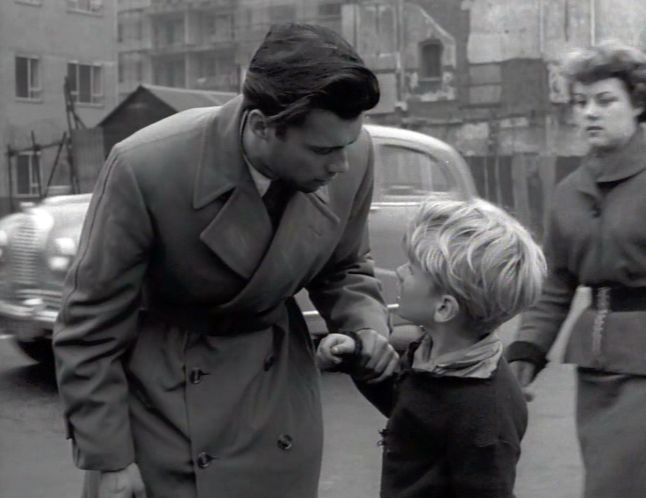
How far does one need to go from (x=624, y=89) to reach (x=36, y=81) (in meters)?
41.1

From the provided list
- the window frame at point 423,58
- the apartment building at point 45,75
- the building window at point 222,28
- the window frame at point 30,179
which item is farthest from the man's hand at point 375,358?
the building window at point 222,28

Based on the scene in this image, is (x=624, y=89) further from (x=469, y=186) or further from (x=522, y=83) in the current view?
(x=522, y=83)

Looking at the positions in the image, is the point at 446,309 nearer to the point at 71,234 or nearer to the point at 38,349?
the point at 71,234

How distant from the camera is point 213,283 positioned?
8.23 feet

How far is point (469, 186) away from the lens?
33.1ft

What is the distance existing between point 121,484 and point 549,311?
174cm

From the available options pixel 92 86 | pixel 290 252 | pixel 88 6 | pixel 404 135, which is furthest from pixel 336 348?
pixel 92 86

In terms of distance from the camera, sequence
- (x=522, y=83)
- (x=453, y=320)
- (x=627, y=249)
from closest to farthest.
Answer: (x=453, y=320) → (x=627, y=249) → (x=522, y=83)

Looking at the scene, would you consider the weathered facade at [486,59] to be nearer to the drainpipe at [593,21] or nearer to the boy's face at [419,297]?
the drainpipe at [593,21]

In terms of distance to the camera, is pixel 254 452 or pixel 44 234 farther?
pixel 44 234

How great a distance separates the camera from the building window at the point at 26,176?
40.7 m

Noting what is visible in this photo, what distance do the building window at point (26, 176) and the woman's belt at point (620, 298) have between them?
38.4 m

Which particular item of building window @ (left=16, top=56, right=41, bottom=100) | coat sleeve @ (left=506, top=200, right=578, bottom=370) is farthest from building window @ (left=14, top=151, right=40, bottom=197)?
coat sleeve @ (left=506, top=200, right=578, bottom=370)

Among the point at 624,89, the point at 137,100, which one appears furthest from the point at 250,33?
the point at 624,89
